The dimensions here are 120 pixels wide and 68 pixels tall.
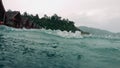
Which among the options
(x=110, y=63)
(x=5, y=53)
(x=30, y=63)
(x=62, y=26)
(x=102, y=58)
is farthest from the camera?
(x=62, y=26)

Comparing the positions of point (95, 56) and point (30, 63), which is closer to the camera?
point (30, 63)

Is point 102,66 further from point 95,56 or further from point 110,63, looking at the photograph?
point 95,56

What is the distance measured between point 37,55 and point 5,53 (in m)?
1.67

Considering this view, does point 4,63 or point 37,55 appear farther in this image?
point 37,55

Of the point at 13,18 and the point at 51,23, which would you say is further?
the point at 51,23

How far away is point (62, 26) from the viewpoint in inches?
4456

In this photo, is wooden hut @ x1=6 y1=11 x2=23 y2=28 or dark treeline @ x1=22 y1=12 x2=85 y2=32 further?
dark treeline @ x1=22 y1=12 x2=85 y2=32

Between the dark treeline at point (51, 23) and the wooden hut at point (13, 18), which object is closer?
the wooden hut at point (13, 18)

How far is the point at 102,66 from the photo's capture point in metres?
12.5

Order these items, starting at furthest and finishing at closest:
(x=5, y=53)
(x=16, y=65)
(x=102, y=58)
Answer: (x=102, y=58) < (x=5, y=53) < (x=16, y=65)

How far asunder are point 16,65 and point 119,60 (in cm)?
684

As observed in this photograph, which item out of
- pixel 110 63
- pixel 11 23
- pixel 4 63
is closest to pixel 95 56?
pixel 110 63

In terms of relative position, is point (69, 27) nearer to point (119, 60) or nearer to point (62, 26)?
point (62, 26)

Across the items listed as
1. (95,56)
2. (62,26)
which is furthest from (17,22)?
(95,56)
